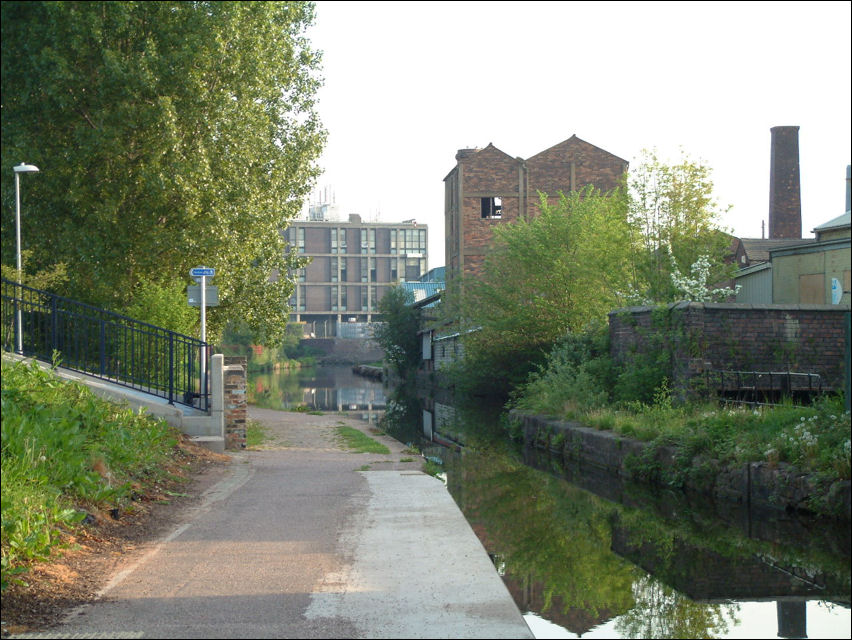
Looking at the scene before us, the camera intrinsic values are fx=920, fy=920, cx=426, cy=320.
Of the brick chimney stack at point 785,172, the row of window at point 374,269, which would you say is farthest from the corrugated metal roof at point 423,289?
the row of window at point 374,269

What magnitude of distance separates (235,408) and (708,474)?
810cm

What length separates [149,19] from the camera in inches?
845

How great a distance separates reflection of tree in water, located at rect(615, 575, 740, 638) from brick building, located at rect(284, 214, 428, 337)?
107067 mm

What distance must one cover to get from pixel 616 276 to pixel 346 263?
89.7 metres

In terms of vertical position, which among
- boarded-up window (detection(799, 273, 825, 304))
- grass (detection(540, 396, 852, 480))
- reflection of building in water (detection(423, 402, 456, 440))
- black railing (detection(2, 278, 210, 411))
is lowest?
reflection of building in water (detection(423, 402, 456, 440))

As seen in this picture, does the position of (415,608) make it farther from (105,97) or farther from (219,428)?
(105,97)

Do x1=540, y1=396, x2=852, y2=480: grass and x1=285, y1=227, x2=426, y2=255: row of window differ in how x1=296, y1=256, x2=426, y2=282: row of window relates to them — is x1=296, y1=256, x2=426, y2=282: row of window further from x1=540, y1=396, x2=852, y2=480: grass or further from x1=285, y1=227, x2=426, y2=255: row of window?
x1=540, y1=396, x2=852, y2=480: grass

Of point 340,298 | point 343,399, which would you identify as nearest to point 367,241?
point 340,298

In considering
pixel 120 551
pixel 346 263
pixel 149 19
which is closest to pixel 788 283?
pixel 149 19

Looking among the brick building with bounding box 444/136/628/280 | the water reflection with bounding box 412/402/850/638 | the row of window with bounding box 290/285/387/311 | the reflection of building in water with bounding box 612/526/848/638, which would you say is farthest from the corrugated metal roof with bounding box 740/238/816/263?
the row of window with bounding box 290/285/387/311

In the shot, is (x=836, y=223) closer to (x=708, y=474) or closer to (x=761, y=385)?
(x=761, y=385)

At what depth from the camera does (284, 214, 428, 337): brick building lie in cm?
11669

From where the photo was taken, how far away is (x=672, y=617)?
24.2 ft

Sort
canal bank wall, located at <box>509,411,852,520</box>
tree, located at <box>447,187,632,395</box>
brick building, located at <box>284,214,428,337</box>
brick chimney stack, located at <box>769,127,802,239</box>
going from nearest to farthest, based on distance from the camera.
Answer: canal bank wall, located at <box>509,411,852,520</box> → tree, located at <box>447,187,632,395</box> → brick chimney stack, located at <box>769,127,802,239</box> → brick building, located at <box>284,214,428,337</box>
